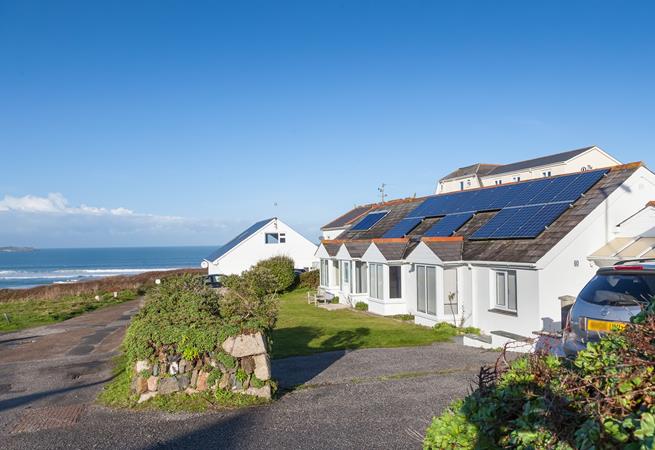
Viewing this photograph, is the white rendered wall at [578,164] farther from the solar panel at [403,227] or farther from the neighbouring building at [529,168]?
the solar panel at [403,227]

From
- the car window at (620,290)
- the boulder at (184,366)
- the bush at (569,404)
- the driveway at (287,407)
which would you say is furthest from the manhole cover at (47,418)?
the car window at (620,290)

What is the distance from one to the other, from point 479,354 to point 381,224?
55.7 ft

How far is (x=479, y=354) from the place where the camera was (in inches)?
585

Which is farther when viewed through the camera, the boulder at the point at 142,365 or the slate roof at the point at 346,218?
the slate roof at the point at 346,218

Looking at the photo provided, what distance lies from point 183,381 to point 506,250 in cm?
1167

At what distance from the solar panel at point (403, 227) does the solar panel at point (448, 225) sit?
2.18 meters

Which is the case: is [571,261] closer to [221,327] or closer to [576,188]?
[576,188]

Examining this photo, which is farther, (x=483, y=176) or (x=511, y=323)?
(x=483, y=176)

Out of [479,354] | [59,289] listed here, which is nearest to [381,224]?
[479,354]

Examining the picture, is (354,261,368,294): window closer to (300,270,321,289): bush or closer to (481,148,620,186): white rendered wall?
(300,270,321,289): bush

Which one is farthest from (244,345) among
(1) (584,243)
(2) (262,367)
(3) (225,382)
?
(1) (584,243)

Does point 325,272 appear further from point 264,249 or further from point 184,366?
point 184,366

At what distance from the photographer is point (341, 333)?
19562 mm

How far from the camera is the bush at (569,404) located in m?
3.10
